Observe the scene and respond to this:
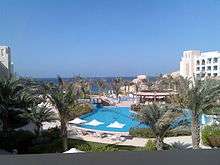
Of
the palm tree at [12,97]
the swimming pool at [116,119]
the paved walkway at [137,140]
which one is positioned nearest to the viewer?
the palm tree at [12,97]

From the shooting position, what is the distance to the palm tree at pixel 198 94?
764 cm

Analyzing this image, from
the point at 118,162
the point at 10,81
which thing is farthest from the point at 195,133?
the point at 118,162

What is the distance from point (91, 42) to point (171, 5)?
1.48 metres

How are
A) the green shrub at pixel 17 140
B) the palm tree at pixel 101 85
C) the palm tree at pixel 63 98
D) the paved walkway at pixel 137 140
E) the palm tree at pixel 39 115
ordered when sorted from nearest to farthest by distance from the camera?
1. the green shrub at pixel 17 140
2. the palm tree at pixel 63 98
3. the palm tree at pixel 39 115
4. the paved walkway at pixel 137 140
5. the palm tree at pixel 101 85

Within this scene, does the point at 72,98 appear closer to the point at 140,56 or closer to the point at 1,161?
the point at 140,56

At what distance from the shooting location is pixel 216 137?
31.6ft

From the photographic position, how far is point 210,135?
32.2 feet

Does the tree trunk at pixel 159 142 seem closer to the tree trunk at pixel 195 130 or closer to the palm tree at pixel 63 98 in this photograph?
the tree trunk at pixel 195 130

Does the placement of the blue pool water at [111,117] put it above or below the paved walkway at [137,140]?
above

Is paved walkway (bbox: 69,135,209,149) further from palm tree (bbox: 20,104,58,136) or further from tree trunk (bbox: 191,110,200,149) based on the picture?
palm tree (bbox: 20,104,58,136)

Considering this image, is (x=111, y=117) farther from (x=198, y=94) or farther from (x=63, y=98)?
(x=198, y=94)

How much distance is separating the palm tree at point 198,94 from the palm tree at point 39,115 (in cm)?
356

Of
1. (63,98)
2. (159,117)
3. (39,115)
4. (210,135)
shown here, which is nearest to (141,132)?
(210,135)

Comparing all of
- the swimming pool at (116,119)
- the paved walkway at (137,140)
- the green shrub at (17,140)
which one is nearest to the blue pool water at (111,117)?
the swimming pool at (116,119)
